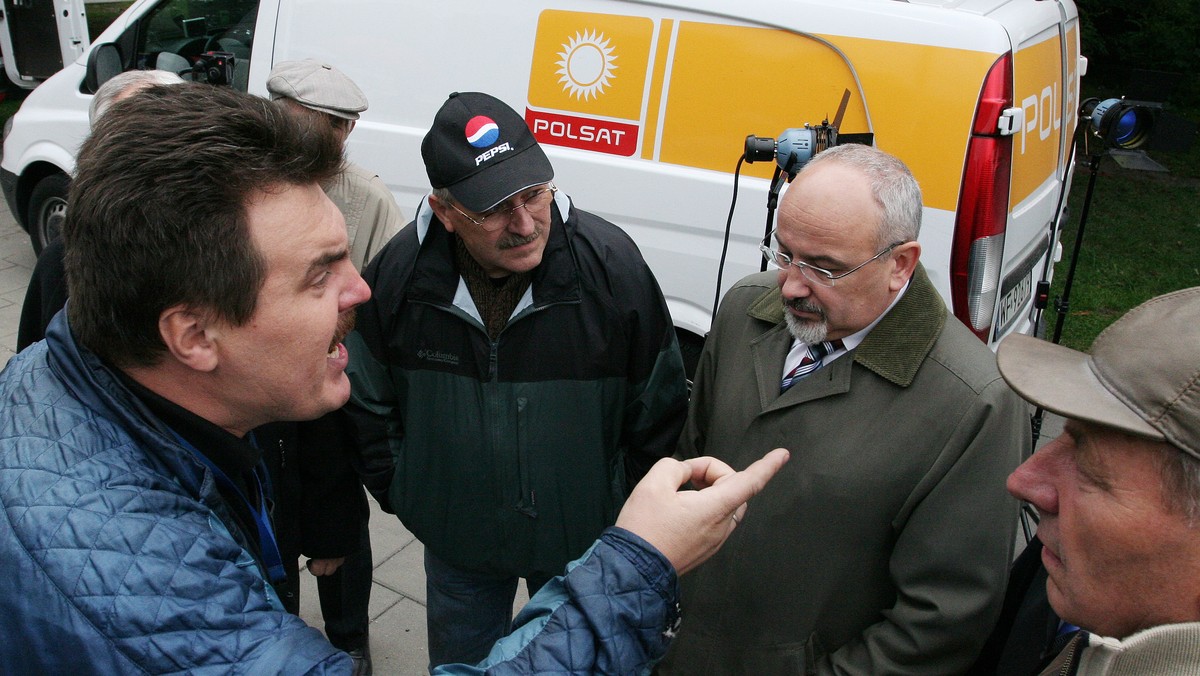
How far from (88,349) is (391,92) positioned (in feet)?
9.68

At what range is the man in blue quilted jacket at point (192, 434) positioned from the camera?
3.75ft

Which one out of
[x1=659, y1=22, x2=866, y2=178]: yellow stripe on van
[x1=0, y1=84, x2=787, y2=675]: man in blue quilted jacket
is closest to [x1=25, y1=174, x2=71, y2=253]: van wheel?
[x1=659, y1=22, x2=866, y2=178]: yellow stripe on van

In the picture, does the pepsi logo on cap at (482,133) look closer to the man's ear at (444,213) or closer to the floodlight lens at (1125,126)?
the man's ear at (444,213)

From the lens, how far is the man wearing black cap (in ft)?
7.66

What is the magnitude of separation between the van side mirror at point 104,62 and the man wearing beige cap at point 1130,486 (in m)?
4.69

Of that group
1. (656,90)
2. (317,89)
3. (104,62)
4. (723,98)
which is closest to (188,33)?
(104,62)

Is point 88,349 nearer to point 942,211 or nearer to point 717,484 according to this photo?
point 717,484

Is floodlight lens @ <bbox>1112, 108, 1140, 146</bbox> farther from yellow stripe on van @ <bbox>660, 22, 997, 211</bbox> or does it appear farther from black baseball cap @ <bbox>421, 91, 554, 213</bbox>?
black baseball cap @ <bbox>421, 91, 554, 213</bbox>

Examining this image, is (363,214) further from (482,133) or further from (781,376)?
(781,376)

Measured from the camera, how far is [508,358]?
7.67 ft

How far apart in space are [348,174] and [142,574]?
2102mm

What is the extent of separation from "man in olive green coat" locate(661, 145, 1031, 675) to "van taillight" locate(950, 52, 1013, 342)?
1273 millimetres

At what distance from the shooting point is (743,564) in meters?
2.00

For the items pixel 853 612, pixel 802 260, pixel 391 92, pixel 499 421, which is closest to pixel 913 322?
pixel 802 260
